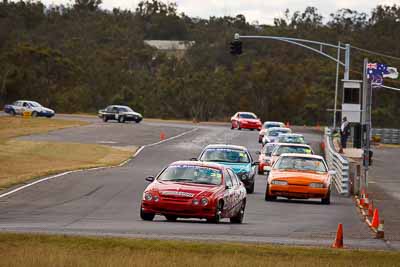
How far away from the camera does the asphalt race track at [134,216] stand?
18.2 m

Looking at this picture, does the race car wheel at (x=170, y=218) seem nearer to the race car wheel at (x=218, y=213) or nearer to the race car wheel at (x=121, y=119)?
the race car wheel at (x=218, y=213)

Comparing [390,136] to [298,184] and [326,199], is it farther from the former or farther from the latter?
[298,184]

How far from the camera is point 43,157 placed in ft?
160

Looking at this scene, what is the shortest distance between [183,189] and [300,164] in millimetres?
9908

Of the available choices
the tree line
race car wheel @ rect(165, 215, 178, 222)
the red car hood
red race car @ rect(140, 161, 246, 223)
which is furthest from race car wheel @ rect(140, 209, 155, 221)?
the tree line

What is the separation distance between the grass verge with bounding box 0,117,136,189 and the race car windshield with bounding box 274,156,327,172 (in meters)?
8.08

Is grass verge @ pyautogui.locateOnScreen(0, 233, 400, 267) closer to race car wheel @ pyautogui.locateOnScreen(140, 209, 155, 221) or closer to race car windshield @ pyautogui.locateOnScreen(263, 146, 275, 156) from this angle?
race car wheel @ pyautogui.locateOnScreen(140, 209, 155, 221)

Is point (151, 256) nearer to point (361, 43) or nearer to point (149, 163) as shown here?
point (149, 163)

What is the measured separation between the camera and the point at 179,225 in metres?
20.1

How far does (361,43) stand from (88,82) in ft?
109

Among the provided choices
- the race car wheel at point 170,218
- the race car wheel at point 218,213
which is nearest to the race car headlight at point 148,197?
the race car wheel at point 170,218

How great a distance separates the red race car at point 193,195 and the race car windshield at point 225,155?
958 cm

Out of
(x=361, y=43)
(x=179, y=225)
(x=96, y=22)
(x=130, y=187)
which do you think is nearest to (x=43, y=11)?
(x=96, y=22)

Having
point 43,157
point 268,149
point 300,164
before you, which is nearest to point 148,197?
point 300,164
